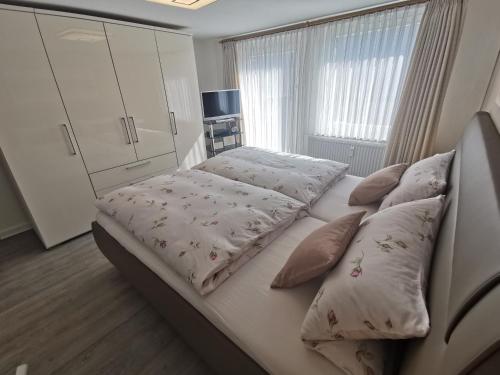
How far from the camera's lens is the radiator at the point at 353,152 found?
2.99 meters

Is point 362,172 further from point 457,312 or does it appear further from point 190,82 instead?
point 457,312

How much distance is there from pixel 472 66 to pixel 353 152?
1.45m

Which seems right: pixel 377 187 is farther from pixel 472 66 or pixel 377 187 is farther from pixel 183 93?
pixel 183 93

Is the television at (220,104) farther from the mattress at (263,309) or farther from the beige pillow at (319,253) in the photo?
the beige pillow at (319,253)

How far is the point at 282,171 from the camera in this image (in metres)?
1.98

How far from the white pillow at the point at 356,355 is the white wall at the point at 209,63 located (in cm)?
437

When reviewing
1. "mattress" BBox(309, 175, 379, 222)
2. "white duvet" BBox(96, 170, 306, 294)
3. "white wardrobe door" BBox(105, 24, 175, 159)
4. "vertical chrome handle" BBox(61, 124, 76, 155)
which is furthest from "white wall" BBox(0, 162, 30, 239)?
"mattress" BBox(309, 175, 379, 222)

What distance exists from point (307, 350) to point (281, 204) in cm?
84

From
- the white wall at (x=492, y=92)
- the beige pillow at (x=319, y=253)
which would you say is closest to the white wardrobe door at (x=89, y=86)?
the beige pillow at (x=319, y=253)

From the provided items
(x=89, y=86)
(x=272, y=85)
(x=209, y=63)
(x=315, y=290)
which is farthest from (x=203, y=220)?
(x=209, y=63)

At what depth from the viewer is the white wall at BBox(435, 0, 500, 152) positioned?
172 cm

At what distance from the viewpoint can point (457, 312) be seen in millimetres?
462

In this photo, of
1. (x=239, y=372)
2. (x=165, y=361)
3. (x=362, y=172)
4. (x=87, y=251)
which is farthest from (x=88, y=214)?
(x=362, y=172)

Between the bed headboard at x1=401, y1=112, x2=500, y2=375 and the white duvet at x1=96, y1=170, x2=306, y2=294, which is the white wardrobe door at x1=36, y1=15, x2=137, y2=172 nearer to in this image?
the white duvet at x1=96, y1=170, x2=306, y2=294
